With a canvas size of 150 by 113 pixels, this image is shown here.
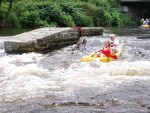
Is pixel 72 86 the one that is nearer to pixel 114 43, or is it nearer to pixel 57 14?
pixel 114 43

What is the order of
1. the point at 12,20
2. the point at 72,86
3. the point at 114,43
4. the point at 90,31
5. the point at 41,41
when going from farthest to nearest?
the point at 12,20, the point at 90,31, the point at 41,41, the point at 114,43, the point at 72,86

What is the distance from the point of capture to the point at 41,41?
1664cm

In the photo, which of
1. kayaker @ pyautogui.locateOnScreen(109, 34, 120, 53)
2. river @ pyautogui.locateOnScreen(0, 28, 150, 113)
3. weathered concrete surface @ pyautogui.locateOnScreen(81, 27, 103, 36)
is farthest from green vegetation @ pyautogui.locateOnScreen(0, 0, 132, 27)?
river @ pyautogui.locateOnScreen(0, 28, 150, 113)

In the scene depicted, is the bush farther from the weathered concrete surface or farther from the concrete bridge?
the concrete bridge

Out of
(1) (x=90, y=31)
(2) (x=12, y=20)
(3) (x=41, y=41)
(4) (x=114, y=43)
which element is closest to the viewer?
(4) (x=114, y=43)

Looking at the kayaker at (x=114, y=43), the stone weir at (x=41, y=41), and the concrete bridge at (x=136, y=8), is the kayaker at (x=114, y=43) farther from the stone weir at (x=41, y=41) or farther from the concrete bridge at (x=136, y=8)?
the concrete bridge at (x=136, y=8)

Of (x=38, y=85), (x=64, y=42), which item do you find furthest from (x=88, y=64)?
(x=64, y=42)

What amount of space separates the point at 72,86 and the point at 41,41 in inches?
287

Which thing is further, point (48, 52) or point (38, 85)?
point (48, 52)

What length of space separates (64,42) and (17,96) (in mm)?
10240

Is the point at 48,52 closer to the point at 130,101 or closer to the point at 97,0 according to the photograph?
the point at 130,101

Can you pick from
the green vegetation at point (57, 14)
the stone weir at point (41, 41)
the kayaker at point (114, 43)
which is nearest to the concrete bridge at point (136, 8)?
the green vegetation at point (57, 14)

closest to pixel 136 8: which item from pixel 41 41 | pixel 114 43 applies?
pixel 41 41

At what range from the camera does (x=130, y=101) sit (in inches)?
328
